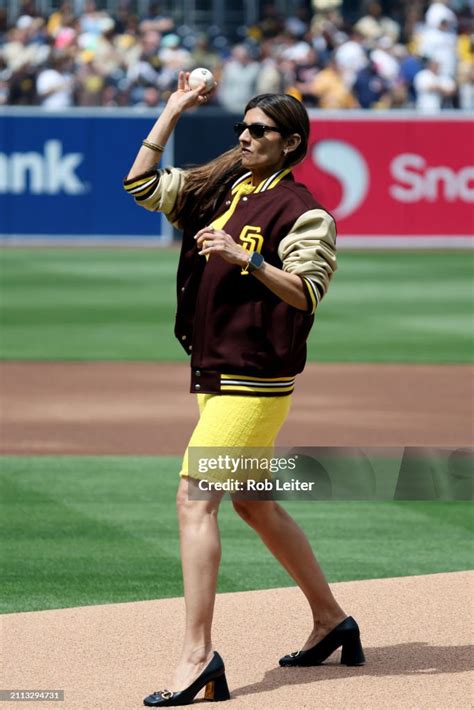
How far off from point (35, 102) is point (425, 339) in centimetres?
1241

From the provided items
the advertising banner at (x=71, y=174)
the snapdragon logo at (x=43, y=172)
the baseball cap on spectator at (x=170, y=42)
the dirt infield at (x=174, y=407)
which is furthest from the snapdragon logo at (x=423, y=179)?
the dirt infield at (x=174, y=407)

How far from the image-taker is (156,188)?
545 cm

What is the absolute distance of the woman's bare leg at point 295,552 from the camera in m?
5.38

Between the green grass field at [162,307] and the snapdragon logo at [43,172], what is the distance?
3.37 feet

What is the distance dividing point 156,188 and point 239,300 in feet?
1.86

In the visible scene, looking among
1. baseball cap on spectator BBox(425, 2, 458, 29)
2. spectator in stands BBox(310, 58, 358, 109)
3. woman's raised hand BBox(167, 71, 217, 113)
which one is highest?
woman's raised hand BBox(167, 71, 217, 113)

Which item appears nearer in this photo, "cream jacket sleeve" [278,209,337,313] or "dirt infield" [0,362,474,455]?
"cream jacket sleeve" [278,209,337,313]

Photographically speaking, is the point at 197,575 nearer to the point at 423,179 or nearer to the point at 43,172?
the point at 43,172

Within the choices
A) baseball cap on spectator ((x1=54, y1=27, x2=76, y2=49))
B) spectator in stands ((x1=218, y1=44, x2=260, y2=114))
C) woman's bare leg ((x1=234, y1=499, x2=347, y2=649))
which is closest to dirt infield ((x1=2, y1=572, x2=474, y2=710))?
woman's bare leg ((x1=234, y1=499, x2=347, y2=649))

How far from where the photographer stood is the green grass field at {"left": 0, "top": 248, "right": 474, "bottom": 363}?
15625 mm

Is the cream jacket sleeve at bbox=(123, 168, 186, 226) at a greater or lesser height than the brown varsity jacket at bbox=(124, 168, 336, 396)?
greater

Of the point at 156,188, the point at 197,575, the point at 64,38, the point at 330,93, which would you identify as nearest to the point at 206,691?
the point at 197,575

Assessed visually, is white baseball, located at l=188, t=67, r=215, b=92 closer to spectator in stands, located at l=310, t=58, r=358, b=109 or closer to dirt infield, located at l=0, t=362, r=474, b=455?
dirt infield, located at l=0, t=362, r=474, b=455

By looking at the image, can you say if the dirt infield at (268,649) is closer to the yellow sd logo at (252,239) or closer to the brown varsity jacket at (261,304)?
the brown varsity jacket at (261,304)
